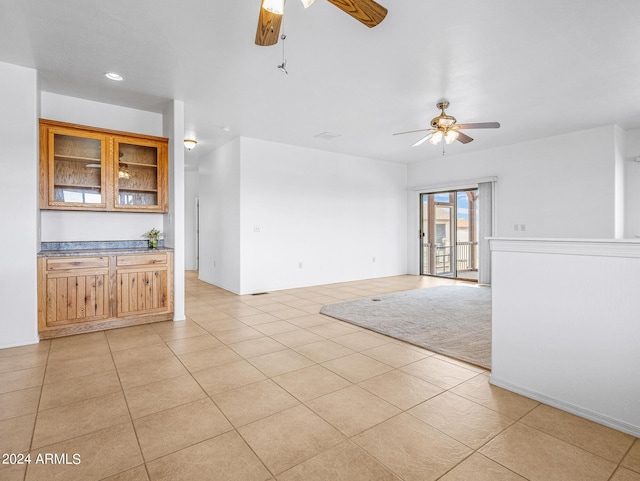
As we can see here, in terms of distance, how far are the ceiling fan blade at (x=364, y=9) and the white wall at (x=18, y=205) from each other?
3.46m

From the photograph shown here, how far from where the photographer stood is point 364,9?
1855 mm

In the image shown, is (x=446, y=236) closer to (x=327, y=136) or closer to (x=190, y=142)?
(x=327, y=136)

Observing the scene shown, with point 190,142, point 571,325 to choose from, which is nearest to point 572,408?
point 571,325

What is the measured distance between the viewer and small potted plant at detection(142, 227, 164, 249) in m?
4.50

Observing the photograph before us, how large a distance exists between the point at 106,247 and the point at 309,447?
3914 millimetres

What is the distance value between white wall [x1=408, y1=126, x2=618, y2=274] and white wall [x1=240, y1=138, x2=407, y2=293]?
6.03 feet

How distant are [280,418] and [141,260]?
289cm

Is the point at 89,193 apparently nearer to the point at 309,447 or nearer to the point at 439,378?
the point at 309,447

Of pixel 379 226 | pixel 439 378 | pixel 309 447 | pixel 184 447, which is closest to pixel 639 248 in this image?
pixel 439 378

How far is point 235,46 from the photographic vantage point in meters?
3.00

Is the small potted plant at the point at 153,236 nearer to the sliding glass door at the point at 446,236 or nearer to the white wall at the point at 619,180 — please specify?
the sliding glass door at the point at 446,236

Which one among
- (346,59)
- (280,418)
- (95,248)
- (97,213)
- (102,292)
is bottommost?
(280,418)

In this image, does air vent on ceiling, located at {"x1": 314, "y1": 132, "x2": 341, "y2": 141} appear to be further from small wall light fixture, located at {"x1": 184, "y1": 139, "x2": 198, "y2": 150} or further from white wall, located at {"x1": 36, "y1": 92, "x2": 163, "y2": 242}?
white wall, located at {"x1": 36, "y1": 92, "x2": 163, "y2": 242}

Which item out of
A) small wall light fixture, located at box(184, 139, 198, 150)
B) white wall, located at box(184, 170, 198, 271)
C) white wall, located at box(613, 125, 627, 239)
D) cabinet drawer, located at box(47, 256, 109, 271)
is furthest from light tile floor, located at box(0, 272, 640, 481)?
white wall, located at box(184, 170, 198, 271)
